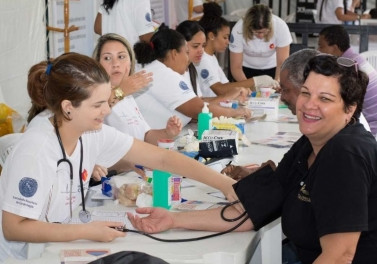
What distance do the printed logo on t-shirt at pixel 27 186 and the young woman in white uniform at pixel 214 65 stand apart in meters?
3.45

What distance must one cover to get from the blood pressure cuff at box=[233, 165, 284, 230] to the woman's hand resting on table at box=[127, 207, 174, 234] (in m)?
0.27

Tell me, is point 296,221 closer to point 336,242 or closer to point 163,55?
point 336,242

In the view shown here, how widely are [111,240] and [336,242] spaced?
0.69m

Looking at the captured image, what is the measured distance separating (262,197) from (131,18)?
332 cm

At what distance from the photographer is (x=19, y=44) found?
5312 mm

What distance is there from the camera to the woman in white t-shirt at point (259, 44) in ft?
21.5

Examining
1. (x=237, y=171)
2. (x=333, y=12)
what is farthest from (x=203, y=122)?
(x=333, y=12)

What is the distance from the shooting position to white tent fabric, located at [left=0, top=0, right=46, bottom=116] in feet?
16.7

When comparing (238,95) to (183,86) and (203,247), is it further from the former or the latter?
(203,247)

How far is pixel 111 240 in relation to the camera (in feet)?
7.57

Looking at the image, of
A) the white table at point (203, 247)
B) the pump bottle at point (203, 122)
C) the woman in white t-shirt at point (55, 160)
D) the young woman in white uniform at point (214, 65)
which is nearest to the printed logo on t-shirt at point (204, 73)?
the young woman in white uniform at point (214, 65)

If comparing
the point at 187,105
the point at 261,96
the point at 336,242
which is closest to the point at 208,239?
the point at 336,242

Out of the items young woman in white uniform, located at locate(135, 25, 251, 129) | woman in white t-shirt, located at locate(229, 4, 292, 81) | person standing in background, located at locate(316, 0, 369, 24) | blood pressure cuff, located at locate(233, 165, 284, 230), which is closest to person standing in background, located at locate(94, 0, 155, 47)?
young woman in white uniform, located at locate(135, 25, 251, 129)

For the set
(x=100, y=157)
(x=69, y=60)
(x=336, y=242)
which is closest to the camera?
(x=336, y=242)
